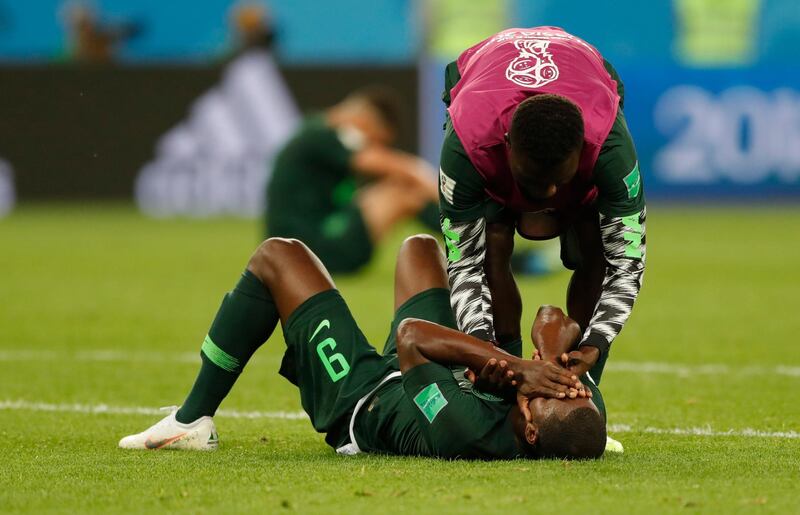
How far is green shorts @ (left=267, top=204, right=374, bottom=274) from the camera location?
1245 centimetres

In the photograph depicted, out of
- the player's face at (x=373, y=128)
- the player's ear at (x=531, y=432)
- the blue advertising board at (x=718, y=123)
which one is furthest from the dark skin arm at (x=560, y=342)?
the blue advertising board at (x=718, y=123)

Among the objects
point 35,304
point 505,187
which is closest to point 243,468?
point 505,187

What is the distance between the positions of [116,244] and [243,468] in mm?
11902

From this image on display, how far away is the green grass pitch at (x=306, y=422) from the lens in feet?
13.8

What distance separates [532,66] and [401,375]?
1.21 meters

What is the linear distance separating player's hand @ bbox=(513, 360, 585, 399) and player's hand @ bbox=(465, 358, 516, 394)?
0.03m

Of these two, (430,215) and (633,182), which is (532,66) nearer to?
(633,182)

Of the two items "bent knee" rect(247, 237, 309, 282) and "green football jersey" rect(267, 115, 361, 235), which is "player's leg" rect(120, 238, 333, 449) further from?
"green football jersey" rect(267, 115, 361, 235)

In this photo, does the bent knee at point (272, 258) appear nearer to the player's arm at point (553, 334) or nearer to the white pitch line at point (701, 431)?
the player's arm at point (553, 334)

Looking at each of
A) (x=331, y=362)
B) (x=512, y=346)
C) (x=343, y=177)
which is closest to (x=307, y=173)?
(x=343, y=177)

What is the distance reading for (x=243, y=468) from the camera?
4.70 m

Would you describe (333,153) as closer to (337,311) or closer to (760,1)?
(337,311)

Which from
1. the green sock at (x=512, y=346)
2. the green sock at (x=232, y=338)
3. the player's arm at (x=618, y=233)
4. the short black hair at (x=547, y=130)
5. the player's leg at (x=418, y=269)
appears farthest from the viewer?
the green sock at (x=512, y=346)

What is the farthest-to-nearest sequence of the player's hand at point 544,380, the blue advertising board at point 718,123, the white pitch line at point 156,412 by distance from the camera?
the blue advertising board at point 718,123 → the white pitch line at point 156,412 → the player's hand at point 544,380
